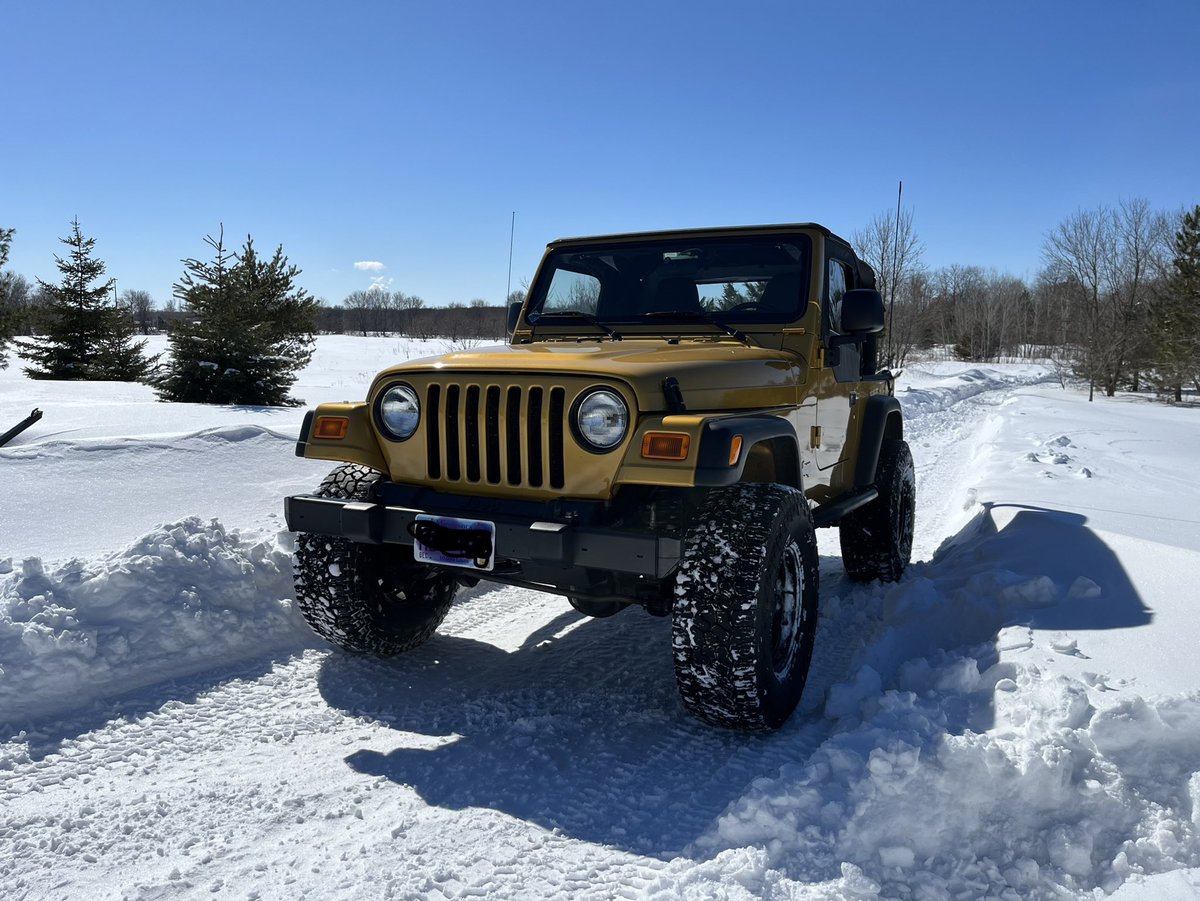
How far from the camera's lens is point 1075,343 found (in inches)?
1196

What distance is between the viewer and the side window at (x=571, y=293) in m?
4.58

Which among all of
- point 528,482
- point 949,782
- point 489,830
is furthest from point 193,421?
point 949,782

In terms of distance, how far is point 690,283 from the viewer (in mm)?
4312

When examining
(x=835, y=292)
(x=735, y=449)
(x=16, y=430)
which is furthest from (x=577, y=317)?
(x=16, y=430)

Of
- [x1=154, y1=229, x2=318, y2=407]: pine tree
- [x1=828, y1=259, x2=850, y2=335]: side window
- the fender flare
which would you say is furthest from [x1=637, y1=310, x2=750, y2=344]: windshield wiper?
[x1=154, y1=229, x2=318, y2=407]: pine tree

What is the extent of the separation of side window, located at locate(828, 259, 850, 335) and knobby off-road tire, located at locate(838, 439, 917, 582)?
1152mm

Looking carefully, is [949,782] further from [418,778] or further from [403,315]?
[403,315]

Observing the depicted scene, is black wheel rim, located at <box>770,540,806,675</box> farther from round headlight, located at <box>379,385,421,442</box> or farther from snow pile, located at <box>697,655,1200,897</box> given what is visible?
round headlight, located at <box>379,385,421,442</box>

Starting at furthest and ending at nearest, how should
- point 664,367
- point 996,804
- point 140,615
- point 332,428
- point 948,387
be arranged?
point 948,387 < point 140,615 < point 332,428 < point 664,367 < point 996,804

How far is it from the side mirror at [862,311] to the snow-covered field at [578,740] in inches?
54.2

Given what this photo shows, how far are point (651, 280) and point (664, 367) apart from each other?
1420mm

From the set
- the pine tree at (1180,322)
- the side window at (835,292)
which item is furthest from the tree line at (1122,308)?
the side window at (835,292)

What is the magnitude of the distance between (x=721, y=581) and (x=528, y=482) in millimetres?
784

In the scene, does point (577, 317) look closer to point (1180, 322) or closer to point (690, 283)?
point (690, 283)
